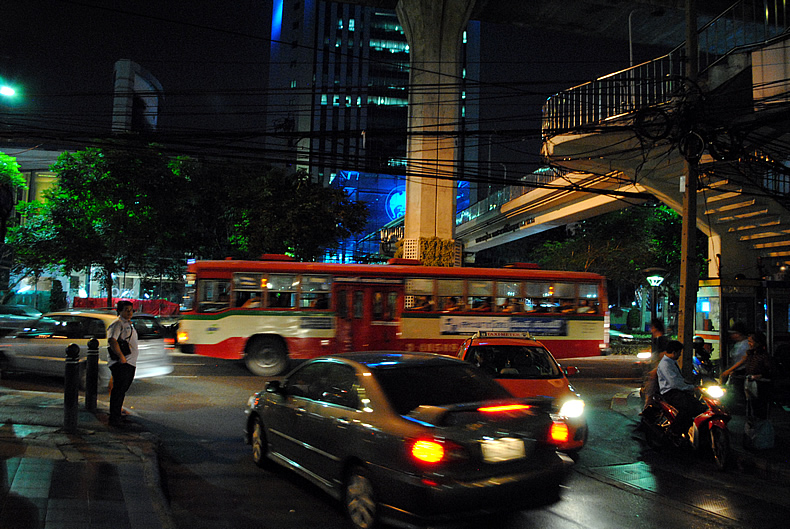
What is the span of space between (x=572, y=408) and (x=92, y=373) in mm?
7152

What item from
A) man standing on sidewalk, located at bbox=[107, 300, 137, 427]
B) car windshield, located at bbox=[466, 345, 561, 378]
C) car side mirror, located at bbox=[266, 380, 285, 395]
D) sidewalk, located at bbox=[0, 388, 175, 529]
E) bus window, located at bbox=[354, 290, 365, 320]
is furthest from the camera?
bus window, located at bbox=[354, 290, 365, 320]

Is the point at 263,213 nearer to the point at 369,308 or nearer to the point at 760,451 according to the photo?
the point at 369,308

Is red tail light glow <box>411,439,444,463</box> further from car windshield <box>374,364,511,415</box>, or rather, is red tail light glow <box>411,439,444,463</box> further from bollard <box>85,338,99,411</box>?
bollard <box>85,338,99,411</box>

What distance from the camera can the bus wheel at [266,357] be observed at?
14.8 meters

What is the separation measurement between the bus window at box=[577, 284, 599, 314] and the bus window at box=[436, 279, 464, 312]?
3769mm

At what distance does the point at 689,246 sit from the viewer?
1011 cm

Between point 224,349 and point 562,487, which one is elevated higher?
point 224,349

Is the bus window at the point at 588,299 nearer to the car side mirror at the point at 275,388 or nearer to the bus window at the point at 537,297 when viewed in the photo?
the bus window at the point at 537,297

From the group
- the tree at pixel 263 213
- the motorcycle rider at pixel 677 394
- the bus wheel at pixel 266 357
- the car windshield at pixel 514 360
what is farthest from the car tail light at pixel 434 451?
the tree at pixel 263 213

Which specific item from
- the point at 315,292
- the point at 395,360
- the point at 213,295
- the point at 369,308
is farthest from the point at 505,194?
the point at 395,360

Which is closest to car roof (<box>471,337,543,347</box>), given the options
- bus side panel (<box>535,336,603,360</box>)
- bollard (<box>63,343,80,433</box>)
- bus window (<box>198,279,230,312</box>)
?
bollard (<box>63,343,80,433</box>)

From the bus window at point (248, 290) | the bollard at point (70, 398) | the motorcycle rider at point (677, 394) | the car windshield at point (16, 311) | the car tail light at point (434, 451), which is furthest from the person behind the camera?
the car windshield at point (16, 311)

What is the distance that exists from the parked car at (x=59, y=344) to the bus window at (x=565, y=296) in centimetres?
1099

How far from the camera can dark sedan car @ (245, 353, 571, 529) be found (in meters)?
4.18
